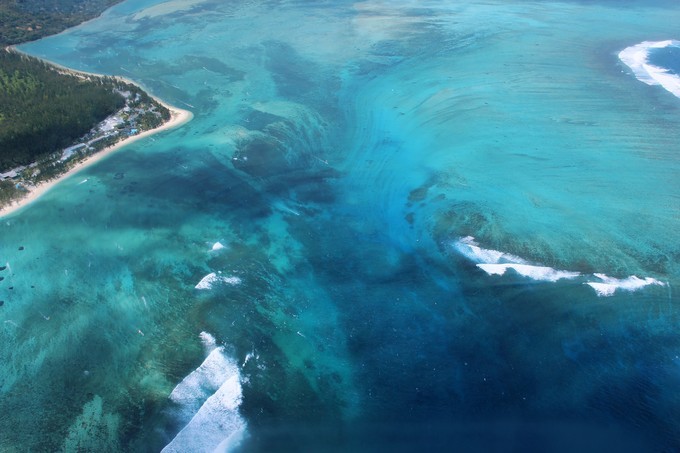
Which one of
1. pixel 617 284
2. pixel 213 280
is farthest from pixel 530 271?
pixel 213 280

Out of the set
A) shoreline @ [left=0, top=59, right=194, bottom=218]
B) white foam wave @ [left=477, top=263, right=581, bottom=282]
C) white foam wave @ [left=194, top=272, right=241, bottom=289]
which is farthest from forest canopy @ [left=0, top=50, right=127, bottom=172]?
white foam wave @ [left=477, top=263, right=581, bottom=282]

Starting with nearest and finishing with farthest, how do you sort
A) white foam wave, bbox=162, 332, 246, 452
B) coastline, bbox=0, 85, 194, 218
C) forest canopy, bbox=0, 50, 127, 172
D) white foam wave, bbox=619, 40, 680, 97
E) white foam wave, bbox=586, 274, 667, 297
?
A: 1. white foam wave, bbox=162, 332, 246, 452
2. white foam wave, bbox=586, 274, 667, 297
3. coastline, bbox=0, 85, 194, 218
4. forest canopy, bbox=0, 50, 127, 172
5. white foam wave, bbox=619, 40, 680, 97

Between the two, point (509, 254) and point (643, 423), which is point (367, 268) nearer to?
point (509, 254)

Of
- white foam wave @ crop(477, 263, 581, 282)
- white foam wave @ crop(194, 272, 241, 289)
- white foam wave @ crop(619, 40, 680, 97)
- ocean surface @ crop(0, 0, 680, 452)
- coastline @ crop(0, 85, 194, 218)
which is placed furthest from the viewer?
white foam wave @ crop(619, 40, 680, 97)

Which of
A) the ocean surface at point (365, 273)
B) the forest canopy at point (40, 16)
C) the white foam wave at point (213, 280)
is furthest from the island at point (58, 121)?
the white foam wave at point (213, 280)

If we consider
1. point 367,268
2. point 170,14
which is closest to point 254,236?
point 367,268

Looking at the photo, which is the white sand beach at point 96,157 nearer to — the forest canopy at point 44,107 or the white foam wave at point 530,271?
the forest canopy at point 44,107

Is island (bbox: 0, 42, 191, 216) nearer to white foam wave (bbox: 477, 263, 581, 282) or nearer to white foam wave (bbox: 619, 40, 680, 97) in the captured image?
white foam wave (bbox: 477, 263, 581, 282)
